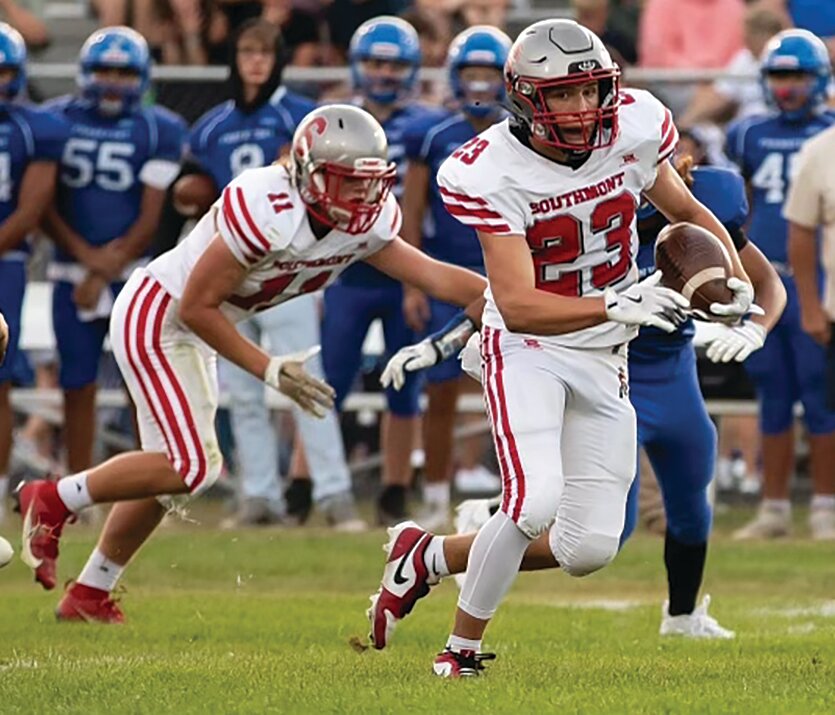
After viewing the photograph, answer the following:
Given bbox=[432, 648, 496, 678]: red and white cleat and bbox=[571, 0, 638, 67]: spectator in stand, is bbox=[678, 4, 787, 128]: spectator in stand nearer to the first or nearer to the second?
bbox=[571, 0, 638, 67]: spectator in stand

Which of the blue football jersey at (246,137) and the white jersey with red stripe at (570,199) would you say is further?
the blue football jersey at (246,137)

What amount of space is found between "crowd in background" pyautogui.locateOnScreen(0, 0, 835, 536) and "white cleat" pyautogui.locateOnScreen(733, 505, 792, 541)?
154 cm

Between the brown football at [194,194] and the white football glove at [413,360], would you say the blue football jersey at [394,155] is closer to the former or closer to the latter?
the brown football at [194,194]

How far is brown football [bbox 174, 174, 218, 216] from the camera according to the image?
10.1 meters

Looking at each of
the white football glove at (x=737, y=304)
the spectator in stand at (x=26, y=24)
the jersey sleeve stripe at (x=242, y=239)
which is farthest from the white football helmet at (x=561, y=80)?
the spectator in stand at (x=26, y=24)

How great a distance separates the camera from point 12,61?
9828 mm

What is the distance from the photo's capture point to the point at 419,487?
11664 millimetres

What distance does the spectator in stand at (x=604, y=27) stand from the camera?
11.7 m

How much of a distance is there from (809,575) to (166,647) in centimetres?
325

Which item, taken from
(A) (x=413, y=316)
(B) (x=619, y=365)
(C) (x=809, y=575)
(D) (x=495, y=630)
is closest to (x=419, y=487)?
(A) (x=413, y=316)

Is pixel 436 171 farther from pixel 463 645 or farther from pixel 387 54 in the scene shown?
pixel 463 645

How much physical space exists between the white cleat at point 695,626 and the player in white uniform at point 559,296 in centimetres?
119

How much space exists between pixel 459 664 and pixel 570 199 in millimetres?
1251

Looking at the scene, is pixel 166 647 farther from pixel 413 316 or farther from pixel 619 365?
pixel 413 316
